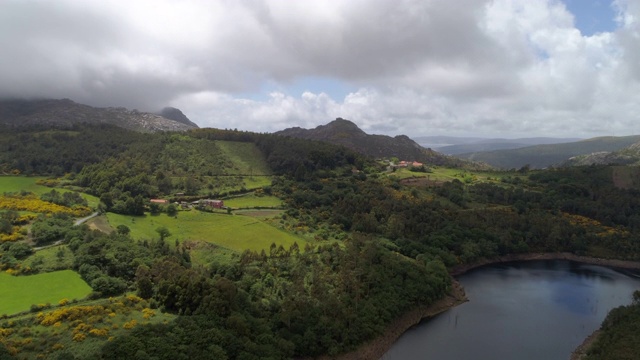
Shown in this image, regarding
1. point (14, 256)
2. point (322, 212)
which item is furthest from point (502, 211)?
point (14, 256)

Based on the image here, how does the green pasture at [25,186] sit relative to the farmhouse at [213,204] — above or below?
Result: above

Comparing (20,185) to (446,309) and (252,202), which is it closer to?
(252,202)

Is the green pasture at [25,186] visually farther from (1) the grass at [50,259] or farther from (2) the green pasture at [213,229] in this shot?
(1) the grass at [50,259]

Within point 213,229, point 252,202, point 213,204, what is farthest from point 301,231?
point 252,202

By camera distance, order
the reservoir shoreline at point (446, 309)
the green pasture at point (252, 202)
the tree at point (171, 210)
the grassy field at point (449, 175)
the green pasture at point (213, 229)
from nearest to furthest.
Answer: the reservoir shoreline at point (446, 309) < the green pasture at point (213, 229) < the tree at point (171, 210) < the green pasture at point (252, 202) < the grassy field at point (449, 175)

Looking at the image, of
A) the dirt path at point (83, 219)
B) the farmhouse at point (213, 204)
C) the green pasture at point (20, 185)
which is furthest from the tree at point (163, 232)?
the green pasture at point (20, 185)

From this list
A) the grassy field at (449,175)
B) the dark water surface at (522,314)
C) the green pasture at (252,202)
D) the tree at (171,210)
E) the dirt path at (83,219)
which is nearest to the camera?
the dark water surface at (522,314)

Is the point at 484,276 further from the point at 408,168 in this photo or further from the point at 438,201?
the point at 408,168
